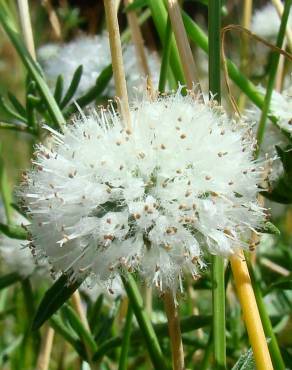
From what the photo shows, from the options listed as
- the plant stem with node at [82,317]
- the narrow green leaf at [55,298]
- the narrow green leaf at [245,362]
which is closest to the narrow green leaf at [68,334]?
the plant stem with node at [82,317]

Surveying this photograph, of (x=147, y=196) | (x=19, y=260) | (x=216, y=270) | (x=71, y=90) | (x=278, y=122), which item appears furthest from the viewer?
A: (x=19, y=260)

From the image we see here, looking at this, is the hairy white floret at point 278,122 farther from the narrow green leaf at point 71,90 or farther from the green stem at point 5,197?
the green stem at point 5,197

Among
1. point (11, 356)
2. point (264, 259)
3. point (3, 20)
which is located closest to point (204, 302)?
point (264, 259)

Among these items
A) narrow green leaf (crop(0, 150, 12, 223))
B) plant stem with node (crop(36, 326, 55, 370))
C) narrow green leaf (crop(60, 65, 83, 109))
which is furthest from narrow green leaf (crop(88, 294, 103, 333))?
narrow green leaf (crop(60, 65, 83, 109))

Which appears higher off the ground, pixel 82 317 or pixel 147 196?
pixel 147 196

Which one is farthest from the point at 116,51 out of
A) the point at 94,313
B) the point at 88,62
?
the point at 88,62

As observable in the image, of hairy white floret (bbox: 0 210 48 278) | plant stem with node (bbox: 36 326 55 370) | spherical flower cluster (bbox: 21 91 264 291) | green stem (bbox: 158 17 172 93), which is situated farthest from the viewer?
hairy white floret (bbox: 0 210 48 278)

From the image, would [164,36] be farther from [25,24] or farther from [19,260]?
[19,260]

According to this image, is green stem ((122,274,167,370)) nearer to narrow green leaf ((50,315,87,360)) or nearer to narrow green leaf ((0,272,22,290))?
narrow green leaf ((50,315,87,360))
